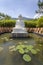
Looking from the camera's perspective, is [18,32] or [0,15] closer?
[18,32]

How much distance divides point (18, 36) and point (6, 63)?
644cm

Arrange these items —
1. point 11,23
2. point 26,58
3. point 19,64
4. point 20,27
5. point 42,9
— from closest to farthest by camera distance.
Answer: point 19,64, point 26,58, point 20,27, point 11,23, point 42,9

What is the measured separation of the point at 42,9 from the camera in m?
32.2

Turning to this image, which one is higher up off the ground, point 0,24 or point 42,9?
point 42,9

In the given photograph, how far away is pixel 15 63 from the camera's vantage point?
12.1 ft

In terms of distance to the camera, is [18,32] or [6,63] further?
[18,32]

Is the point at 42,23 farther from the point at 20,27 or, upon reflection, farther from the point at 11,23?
the point at 11,23

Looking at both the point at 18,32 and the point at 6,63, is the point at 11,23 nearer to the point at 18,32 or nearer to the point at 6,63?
the point at 18,32

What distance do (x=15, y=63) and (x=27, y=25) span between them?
18328 mm

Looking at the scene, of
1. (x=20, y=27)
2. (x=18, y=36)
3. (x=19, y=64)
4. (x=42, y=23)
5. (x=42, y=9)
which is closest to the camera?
(x=19, y=64)

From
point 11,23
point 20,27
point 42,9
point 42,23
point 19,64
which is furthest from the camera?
point 42,9

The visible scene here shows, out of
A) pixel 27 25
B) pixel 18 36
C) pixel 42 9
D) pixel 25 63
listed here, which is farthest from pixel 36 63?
pixel 42 9

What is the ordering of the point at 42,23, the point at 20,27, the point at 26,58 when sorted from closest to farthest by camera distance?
the point at 26,58 → the point at 20,27 → the point at 42,23

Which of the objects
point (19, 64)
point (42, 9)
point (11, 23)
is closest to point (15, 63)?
point (19, 64)
